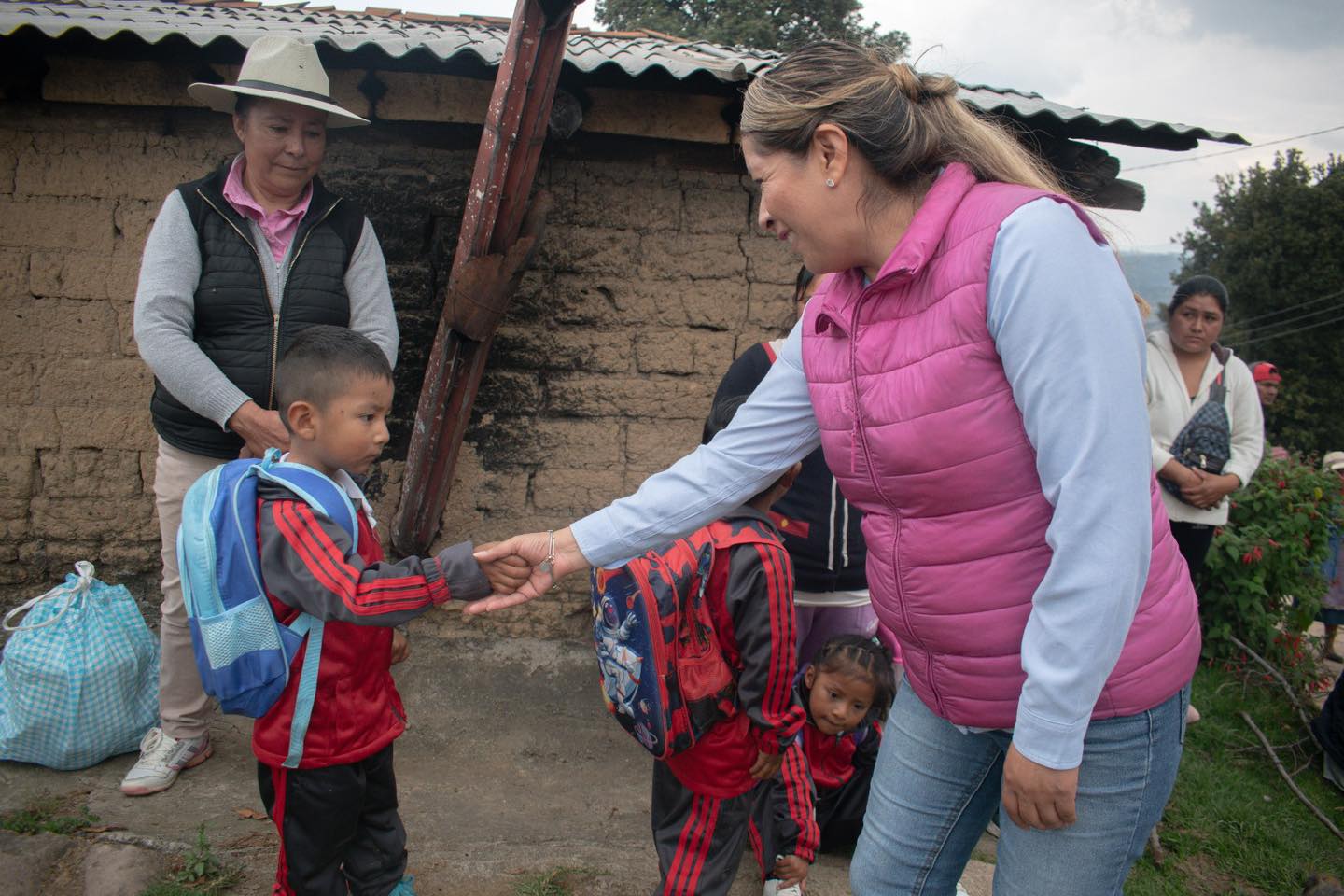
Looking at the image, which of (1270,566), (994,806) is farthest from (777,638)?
(1270,566)

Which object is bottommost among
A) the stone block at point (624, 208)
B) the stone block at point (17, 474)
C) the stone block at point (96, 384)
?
the stone block at point (17, 474)

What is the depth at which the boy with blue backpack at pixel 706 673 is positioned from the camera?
2.25 metres

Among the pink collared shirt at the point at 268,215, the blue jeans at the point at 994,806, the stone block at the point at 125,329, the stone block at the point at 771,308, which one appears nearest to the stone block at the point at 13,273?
the stone block at the point at 125,329

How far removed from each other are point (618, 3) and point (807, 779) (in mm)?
18897

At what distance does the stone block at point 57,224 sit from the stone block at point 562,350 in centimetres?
150

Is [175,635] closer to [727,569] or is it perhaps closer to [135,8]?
[727,569]

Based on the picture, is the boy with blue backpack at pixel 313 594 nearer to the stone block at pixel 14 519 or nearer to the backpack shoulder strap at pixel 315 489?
the backpack shoulder strap at pixel 315 489

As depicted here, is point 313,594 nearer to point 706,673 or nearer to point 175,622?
point 706,673

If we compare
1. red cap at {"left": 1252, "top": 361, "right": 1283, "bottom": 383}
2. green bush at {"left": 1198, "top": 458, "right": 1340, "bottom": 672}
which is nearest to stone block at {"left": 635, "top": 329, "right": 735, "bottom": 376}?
green bush at {"left": 1198, "top": 458, "right": 1340, "bottom": 672}

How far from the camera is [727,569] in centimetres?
230

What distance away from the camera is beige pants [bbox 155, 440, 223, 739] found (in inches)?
116

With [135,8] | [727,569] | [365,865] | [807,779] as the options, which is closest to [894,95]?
[727,569]

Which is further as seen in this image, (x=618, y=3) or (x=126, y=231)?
A: (x=618, y=3)

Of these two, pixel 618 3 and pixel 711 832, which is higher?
pixel 618 3
